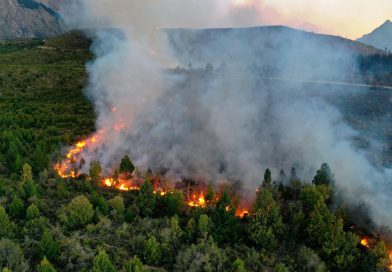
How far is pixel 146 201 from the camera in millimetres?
34906

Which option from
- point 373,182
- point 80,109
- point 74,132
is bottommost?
point 373,182

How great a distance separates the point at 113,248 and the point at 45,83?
53598mm

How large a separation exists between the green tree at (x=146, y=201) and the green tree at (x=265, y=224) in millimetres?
8168

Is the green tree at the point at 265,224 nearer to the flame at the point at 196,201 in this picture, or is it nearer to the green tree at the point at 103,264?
the flame at the point at 196,201

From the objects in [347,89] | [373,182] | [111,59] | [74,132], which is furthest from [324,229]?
[347,89]

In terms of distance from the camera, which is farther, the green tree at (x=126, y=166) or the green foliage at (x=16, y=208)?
the green tree at (x=126, y=166)

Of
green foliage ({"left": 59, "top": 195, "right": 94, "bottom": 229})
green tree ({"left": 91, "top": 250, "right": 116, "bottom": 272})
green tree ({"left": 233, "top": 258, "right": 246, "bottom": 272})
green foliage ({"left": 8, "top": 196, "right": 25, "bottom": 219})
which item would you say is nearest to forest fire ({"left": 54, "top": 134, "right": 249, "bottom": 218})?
green foliage ({"left": 59, "top": 195, "right": 94, "bottom": 229})

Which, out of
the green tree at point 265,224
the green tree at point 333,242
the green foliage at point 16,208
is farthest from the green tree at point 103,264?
the green tree at point 333,242

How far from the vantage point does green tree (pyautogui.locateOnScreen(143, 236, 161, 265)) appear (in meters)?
28.6

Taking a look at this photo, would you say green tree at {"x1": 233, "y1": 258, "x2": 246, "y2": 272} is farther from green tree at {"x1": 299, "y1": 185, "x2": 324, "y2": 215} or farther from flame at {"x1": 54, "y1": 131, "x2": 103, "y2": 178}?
flame at {"x1": 54, "y1": 131, "x2": 103, "y2": 178}

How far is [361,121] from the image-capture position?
208 ft

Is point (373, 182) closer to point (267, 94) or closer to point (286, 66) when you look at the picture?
point (267, 94)

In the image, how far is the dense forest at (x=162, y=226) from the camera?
27203 millimetres

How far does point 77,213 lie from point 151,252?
6589mm
